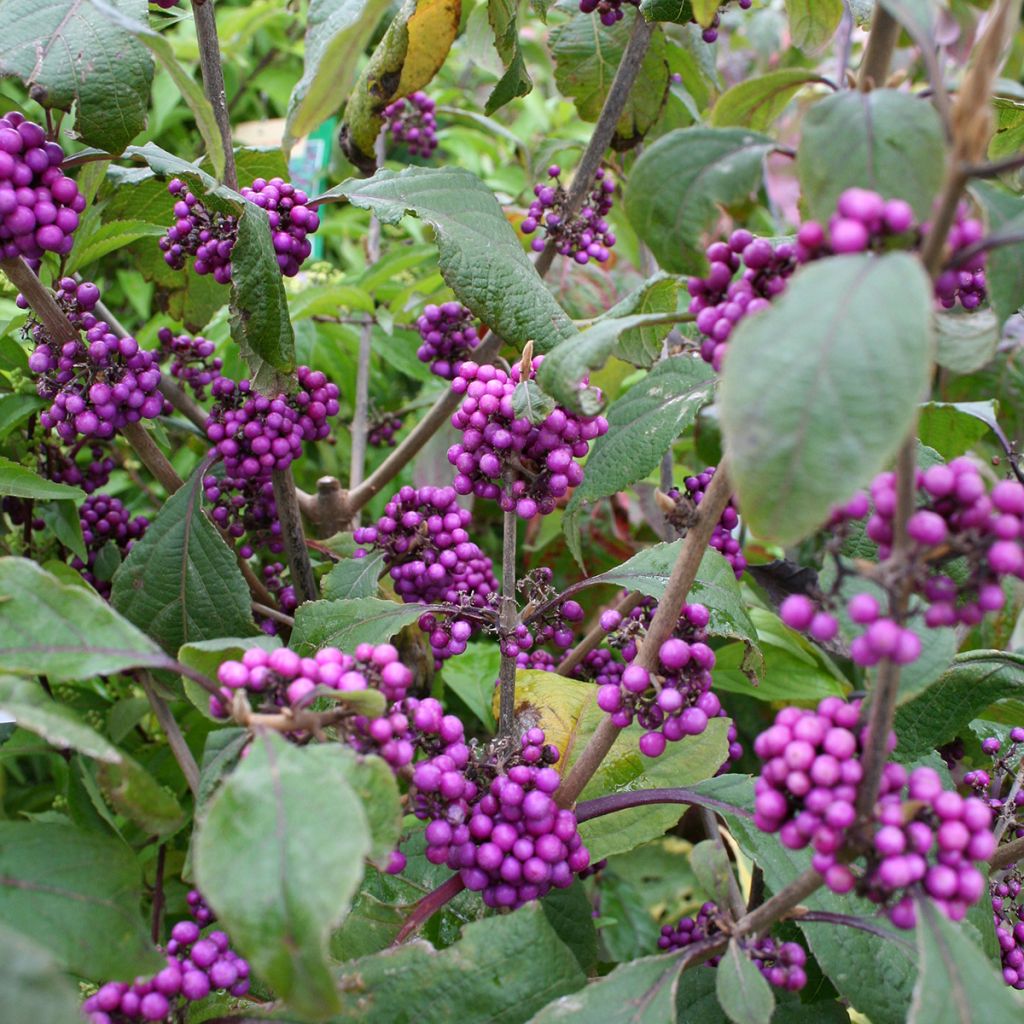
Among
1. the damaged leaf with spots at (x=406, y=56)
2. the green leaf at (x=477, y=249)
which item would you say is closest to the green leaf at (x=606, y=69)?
the damaged leaf with spots at (x=406, y=56)

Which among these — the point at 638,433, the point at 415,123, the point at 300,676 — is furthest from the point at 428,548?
the point at 415,123

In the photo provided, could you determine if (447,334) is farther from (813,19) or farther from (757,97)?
(757,97)

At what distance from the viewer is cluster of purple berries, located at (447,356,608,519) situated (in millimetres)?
1222

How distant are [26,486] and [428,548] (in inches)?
23.0

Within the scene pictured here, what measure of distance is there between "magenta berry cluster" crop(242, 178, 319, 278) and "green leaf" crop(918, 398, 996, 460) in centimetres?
108

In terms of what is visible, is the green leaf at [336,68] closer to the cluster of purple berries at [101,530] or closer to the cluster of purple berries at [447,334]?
the cluster of purple berries at [447,334]

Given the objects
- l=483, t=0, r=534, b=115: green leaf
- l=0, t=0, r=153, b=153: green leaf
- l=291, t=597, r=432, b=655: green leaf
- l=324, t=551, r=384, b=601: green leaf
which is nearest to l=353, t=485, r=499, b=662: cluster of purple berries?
l=324, t=551, r=384, b=601: green leaf

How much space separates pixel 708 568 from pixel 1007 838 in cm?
75

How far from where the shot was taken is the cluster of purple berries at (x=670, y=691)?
1.05m

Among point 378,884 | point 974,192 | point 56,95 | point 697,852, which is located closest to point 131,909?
point 378,884

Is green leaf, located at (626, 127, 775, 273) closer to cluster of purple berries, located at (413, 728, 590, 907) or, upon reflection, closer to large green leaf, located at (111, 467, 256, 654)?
cluster of purple berries, located at (413, 728, 590, 907)

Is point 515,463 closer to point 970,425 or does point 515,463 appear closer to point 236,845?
point 236,845

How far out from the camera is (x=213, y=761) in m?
0.97

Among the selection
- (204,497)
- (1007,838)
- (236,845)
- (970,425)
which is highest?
(236,845)
